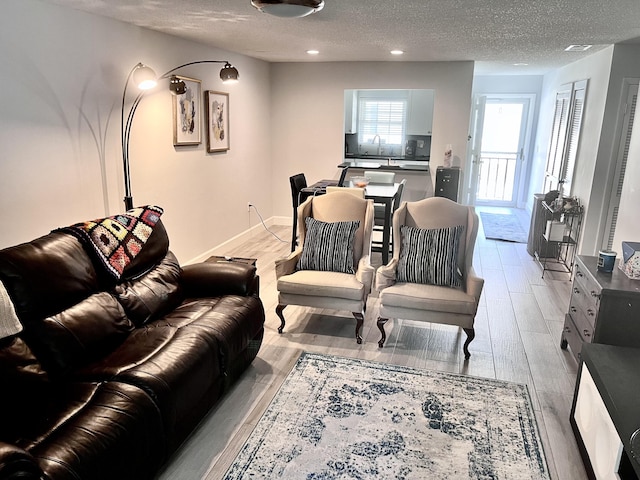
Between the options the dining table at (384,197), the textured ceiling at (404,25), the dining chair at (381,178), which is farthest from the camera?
the dining chair at (381,178)

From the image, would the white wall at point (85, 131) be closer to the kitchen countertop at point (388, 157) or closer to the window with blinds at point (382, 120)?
the kitchen countertop at point (388, 157)

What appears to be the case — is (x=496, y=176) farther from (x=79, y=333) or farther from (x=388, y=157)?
(x=79, y=333)

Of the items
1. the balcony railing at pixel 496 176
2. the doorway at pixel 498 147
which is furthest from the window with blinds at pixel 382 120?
the balcony railing at pixel 496 176

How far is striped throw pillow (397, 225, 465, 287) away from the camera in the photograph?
349cm

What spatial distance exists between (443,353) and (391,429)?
1012 millimetres

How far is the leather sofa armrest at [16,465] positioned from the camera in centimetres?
141

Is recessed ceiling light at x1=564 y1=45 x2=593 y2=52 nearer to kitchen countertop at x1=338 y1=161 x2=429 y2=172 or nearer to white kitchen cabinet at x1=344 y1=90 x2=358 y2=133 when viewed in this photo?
kitchen countertop at x1=338 y1=161 x2=429 y2=172

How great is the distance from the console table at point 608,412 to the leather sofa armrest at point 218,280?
2.04 metres

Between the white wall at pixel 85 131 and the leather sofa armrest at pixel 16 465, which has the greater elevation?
the white wall at pixel 85 131

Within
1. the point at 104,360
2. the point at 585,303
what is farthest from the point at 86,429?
the point at 585,303

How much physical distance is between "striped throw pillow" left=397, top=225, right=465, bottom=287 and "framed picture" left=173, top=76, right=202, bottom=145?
2574mm

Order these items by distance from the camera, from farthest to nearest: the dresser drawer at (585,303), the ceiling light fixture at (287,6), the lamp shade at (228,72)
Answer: the lamp shade at (228,72)
the dresser drawer at (585,303)
the ceiling light fixture at (287,6)

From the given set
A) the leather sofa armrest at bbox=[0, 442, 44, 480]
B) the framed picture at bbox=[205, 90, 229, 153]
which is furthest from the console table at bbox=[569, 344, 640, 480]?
the framed picture at bbox=[205, 90, 229, 153]

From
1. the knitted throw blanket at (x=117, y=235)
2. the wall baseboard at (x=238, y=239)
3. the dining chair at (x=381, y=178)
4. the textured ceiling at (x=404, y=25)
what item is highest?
the textured ceiling at (x=404, y=25)
